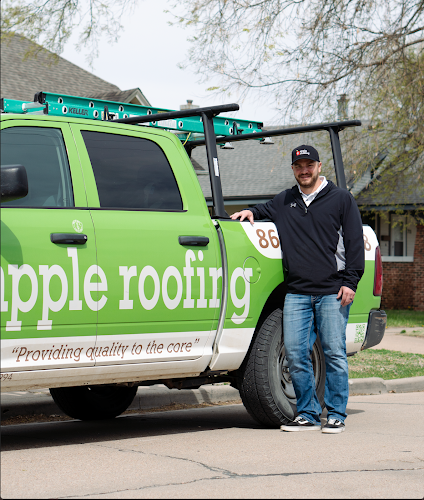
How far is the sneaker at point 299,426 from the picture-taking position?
19.4ft

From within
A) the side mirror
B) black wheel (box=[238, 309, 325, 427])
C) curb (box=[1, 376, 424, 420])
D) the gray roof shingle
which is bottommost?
curb (box=[1, 376, 424, 420])

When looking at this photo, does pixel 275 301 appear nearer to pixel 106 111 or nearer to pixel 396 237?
pixel 106 111

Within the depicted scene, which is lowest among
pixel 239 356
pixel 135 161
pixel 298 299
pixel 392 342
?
pixel 392 342

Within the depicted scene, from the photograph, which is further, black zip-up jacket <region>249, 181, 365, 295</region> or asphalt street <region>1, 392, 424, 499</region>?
black zip-up jacket <region>249, 181, 365, 295</region>

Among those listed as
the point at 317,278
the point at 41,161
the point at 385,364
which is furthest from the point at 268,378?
the point at 385,364

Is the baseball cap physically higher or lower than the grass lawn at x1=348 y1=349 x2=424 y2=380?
higher

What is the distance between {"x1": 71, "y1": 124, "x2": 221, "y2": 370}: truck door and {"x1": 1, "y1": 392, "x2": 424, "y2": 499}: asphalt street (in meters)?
0.66

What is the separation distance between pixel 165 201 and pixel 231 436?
1796mm

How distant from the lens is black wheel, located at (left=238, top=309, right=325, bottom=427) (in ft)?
19.1

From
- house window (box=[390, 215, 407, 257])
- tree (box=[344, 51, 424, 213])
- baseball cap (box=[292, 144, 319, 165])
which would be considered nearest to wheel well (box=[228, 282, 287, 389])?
baseball cap (box=[292, 144, 319, 165])

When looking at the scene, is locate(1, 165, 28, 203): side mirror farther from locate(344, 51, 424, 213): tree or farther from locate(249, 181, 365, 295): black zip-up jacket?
locate(344, 51, 424, 213): tree

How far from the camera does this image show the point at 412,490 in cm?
433

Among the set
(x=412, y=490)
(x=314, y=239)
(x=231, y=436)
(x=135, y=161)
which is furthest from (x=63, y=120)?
(x=412, y=490)

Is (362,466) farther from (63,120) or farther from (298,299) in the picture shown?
(63,120)
